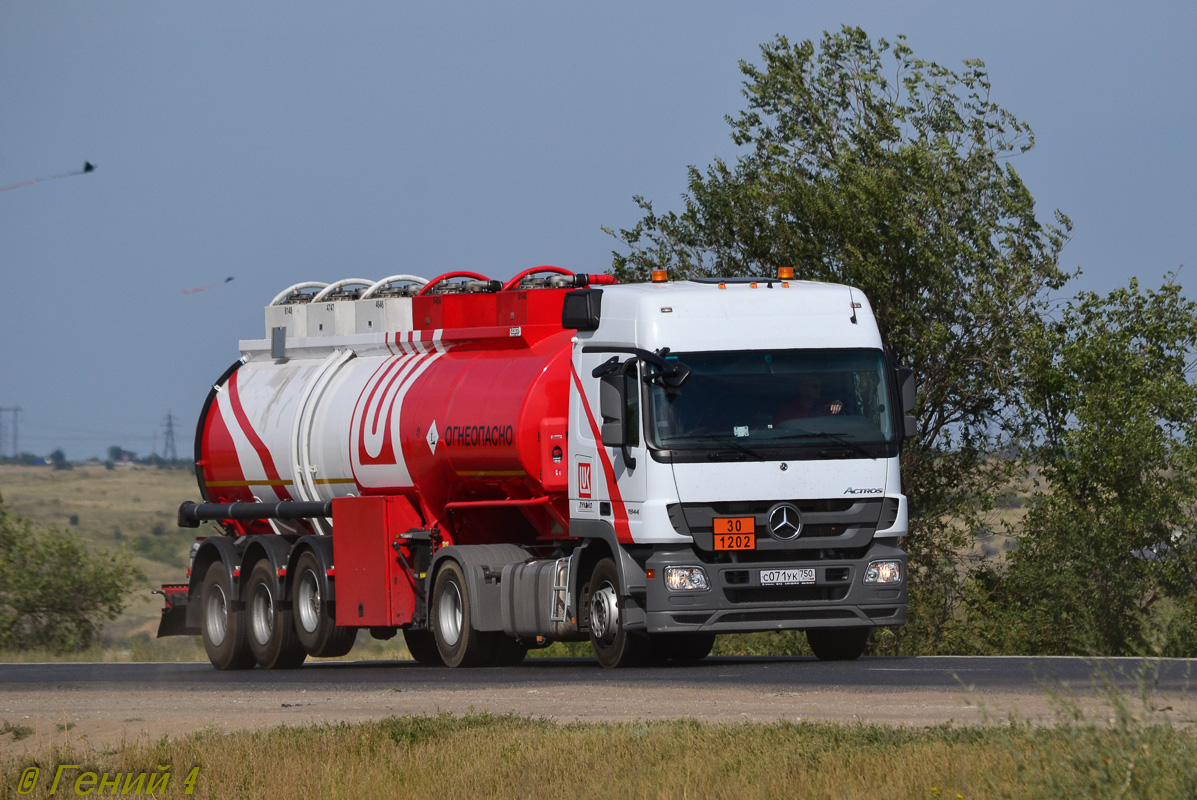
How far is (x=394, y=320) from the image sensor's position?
2291cm

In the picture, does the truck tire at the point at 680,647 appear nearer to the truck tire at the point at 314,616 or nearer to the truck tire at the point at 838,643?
the truck tire at the point at 838,643

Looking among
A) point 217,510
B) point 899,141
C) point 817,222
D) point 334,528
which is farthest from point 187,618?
point 899,141

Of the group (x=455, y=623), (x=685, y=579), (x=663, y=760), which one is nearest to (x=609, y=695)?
(x=685, y=579)

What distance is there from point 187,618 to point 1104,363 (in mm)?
13939

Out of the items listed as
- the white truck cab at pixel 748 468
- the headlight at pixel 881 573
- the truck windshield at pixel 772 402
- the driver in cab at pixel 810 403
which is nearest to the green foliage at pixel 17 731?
the white truck cab at pixel 748 468

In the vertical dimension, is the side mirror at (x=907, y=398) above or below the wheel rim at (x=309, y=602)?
above

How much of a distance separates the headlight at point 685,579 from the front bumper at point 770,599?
0.04m

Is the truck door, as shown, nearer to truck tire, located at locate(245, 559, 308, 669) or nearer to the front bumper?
the front bumper

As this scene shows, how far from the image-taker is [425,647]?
2409cm

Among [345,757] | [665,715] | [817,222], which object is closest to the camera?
[345,757]

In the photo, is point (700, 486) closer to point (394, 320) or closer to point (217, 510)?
point (394, 320)

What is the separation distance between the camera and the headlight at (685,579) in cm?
1766

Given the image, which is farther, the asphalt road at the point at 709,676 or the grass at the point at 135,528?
the grass at the point at 135,528

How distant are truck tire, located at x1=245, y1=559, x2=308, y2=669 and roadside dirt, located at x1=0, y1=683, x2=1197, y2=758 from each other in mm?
4845
